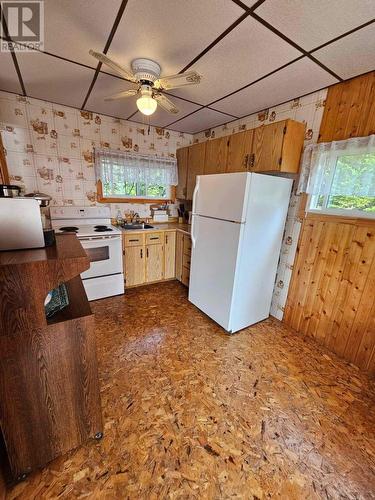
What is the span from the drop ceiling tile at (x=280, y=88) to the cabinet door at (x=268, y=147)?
0.31 m

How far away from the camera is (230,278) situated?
2.21m

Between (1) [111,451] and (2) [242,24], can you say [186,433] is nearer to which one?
(1) [111,451]

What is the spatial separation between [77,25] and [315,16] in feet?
4.65

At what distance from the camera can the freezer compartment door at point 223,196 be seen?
1.97m

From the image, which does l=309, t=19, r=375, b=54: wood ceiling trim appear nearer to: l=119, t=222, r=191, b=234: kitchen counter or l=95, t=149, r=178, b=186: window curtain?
l=119, t=222, r=191, b=234: kitchen counter

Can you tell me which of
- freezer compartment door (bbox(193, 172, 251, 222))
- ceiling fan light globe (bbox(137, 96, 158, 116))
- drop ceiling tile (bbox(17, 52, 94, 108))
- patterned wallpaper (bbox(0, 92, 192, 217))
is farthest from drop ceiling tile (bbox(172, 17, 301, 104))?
patterned wallpaper (bbox(0, 92, 192, 217))

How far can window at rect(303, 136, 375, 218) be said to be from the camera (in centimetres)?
177

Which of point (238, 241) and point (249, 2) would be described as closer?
point (249, 2)

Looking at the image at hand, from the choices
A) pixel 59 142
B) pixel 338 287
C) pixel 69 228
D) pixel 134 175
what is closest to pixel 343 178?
pixel 338 287

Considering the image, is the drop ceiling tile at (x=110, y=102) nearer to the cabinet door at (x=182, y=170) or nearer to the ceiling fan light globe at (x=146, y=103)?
the ceiling fan light globe at (x=146, y=103)

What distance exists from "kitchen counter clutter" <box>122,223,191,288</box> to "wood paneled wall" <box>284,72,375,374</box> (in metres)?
1.61

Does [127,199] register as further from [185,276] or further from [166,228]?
[185,276]

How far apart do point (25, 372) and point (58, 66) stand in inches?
91.0

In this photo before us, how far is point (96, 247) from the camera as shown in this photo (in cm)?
275
